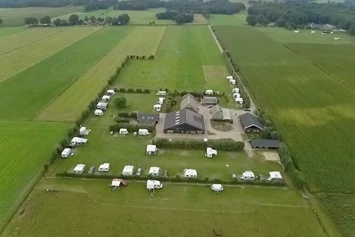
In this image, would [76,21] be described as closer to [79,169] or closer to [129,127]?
[129,127]

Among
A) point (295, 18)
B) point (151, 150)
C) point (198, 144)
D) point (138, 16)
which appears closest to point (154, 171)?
point (151, 150)

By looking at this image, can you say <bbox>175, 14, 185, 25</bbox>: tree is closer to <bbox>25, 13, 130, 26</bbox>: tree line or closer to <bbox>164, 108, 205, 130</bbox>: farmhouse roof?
<bbox>25, 13, 130, 26</bbox>: tree line

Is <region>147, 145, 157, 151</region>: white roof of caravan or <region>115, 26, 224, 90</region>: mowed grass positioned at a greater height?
<region>147, 145, 157, 151</region>: white roof of caravan

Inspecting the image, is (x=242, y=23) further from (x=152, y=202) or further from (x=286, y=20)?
(x=152, y=202)

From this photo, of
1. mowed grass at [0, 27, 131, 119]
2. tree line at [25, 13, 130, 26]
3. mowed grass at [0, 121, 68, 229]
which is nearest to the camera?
mowed grass at [0, 121, 68, 229]

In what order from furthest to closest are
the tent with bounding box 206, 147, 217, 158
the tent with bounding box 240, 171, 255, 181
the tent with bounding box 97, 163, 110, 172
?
the tent with bounding box 206, 147, 217, 158 → the tent with bounding box 97, 163, 110, 172 → the tent with bounding box 240, 171, 255, 181

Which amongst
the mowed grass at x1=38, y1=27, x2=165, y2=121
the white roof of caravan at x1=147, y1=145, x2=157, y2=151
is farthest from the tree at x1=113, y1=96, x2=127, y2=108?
the white roof of caravan at x1=147, y1=145, x2=157, y2=151

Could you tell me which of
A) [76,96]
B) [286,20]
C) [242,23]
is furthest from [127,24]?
[76,96]
